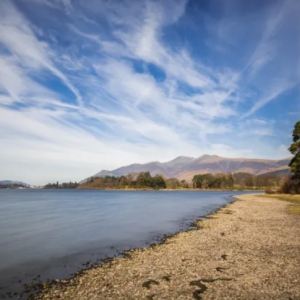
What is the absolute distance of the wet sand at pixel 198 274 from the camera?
11688 millimetres

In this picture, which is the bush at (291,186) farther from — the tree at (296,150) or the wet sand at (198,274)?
the wet sand at (198,274)

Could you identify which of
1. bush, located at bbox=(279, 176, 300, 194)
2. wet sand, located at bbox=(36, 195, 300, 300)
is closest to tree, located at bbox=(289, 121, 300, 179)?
bush, located at bbox=(279, 176, 300, 194)

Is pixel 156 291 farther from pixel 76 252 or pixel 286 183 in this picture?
pixel 286 183

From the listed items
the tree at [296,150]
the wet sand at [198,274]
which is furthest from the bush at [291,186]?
the wet sand at [198,274]

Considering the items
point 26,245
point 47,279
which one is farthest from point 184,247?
point 26,245

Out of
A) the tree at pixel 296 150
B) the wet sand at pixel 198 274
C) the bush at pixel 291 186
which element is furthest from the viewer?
the bush at pixel 291 186

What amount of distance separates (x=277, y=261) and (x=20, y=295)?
16.7m

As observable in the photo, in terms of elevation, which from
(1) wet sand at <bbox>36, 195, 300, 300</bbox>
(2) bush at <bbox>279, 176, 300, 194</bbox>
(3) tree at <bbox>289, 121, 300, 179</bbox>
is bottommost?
(1) wet sand at <bbox>36, 195, 300, 300</bbox>

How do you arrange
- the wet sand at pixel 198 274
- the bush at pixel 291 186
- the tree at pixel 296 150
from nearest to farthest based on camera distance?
the wet sand at pixel 198 274
the tree at pixel 296 150
the bush at pixel 291 186

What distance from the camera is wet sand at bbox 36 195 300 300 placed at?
11688 millimetres

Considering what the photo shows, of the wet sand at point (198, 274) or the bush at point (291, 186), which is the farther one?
the bush at point (291, 186)

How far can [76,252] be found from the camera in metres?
23.2

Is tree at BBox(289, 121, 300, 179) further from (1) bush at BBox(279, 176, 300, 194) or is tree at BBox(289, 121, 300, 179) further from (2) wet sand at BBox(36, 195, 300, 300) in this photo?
(2) wet sand at BBox(36, 195, 300, 300)

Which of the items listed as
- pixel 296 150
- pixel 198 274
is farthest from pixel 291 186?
pixel 198 274
